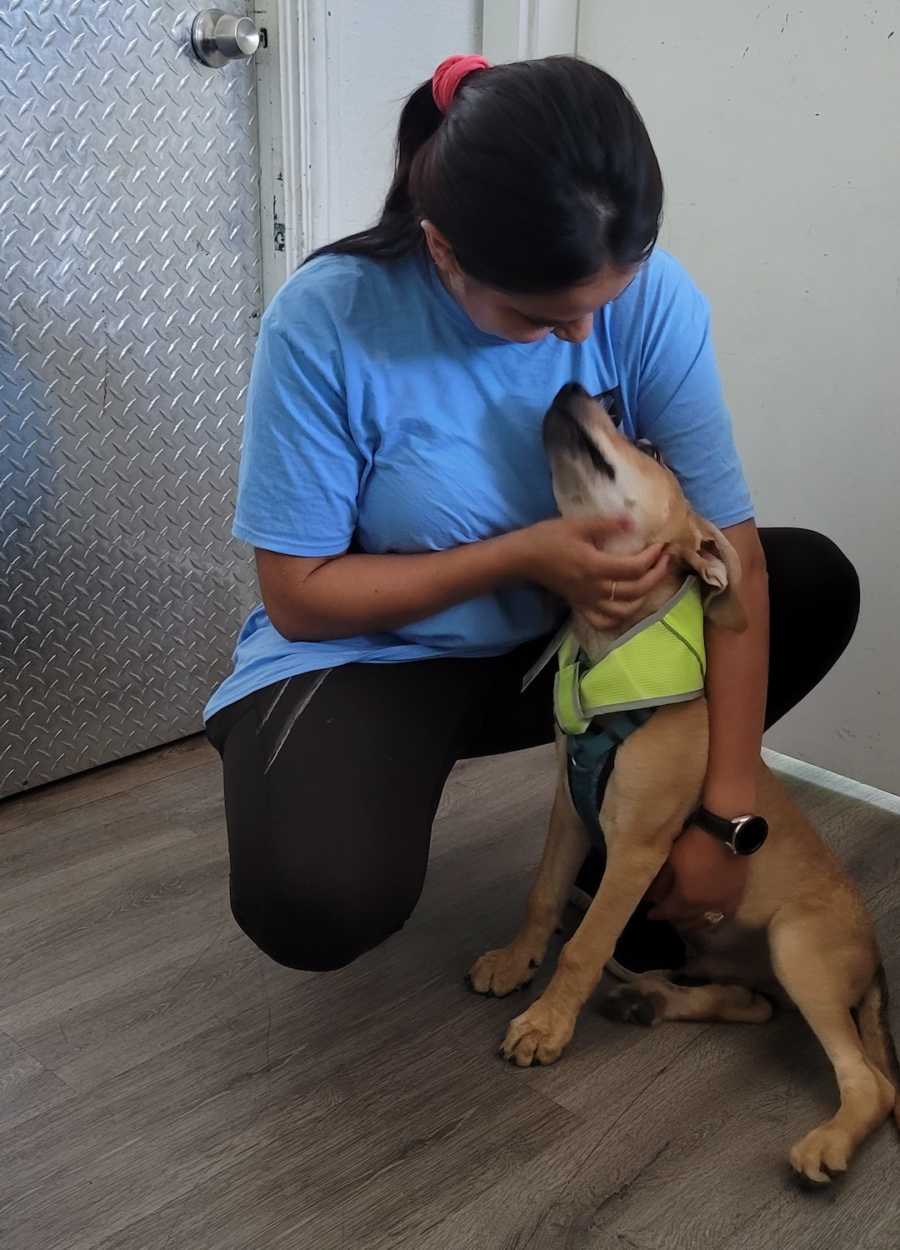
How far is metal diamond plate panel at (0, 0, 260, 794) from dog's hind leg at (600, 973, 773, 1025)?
1.16 m

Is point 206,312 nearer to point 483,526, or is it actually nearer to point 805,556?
point 483,526

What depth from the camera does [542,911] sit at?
1.56 m

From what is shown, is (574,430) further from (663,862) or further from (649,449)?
(663,862)

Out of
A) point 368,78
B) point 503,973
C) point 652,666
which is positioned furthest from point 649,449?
point 368,78

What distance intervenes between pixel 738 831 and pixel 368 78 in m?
1.59

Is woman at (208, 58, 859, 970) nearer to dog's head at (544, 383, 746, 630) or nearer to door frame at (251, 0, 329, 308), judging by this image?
dog's head at (544, 383, 746, 630)

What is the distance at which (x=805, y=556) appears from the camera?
65.9 inches

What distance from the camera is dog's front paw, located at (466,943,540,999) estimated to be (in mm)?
1554

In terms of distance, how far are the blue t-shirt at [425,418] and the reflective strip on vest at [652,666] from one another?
0.14 m

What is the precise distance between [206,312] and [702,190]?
953 millimetres

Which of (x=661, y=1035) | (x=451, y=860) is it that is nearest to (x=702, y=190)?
(x=451, y=860)

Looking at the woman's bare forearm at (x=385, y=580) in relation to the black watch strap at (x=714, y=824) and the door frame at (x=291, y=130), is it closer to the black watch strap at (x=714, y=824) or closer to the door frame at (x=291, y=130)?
the black watch strap at (x=714, y=824)

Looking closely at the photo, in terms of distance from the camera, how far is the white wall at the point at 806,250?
6.54 feet

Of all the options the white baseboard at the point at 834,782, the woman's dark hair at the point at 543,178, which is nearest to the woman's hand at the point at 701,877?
the woman's dark hair at the point at 543,178
